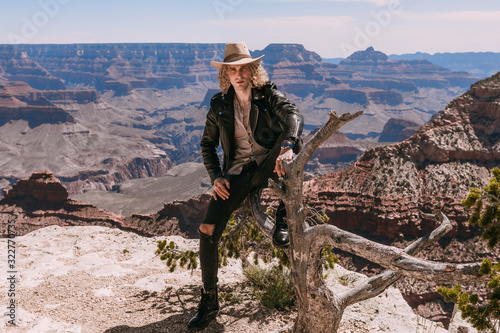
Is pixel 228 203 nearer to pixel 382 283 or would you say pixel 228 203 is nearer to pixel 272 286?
pixel 382 283

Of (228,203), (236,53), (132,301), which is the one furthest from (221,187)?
(132,301)

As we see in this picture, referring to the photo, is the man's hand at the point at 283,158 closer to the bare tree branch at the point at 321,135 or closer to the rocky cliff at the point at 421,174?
the bare tree branch at the point at 321,135

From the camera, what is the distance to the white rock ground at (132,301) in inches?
199

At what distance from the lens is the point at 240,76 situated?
427cm

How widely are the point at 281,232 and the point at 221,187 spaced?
87cm

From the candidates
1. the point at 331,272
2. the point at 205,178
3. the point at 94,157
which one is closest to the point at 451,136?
the point at 331,272

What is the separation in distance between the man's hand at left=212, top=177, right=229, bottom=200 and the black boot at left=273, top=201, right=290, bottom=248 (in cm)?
67

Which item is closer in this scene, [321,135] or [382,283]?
[321,135]

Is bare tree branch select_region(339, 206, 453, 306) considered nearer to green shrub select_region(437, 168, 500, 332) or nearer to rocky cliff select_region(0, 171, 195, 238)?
green shrub select_region(437, 168, 500, 332)

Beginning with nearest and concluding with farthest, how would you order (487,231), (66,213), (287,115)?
(487,231)
(287,115)
(66,213)

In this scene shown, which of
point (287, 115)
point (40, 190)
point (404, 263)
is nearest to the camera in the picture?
point (404, 263)

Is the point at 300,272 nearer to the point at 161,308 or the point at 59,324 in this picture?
the point at 161,308

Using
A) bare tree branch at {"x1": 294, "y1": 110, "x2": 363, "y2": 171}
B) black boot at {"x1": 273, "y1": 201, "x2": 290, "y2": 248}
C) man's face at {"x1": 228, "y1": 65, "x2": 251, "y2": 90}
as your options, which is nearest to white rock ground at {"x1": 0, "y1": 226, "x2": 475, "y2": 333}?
black boot at {"x1": 273, "y1": 201, "x2": 290, "y2": 248}

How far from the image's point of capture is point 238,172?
4457 millimetres
